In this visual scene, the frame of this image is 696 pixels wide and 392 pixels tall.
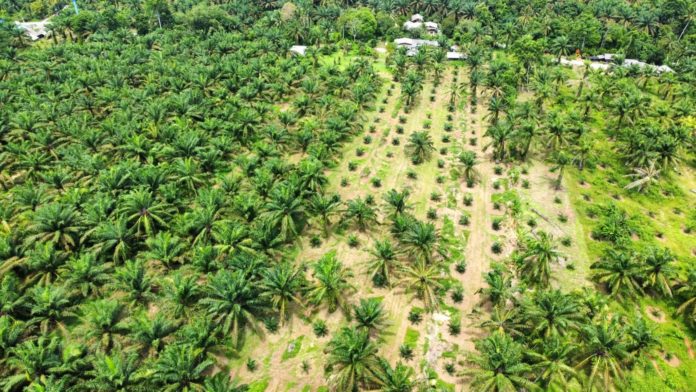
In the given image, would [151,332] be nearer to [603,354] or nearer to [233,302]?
[233,302]

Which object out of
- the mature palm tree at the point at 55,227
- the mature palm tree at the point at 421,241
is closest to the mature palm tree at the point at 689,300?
the mature palm tree at the point at 421,241

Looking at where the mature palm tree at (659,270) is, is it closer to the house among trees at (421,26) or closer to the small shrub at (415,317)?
the small shrub at (415,317)

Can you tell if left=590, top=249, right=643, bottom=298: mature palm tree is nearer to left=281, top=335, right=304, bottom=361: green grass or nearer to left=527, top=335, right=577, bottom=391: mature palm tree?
left=527, top=335, right=577, bottom=391: mature palm tree

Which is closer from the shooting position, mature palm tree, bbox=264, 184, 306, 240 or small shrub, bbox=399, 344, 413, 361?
small shrub, bbox=399, 344, 413, 361

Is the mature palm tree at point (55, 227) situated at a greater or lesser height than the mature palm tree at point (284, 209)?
greater

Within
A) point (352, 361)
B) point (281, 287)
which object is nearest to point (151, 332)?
point (281, 287)

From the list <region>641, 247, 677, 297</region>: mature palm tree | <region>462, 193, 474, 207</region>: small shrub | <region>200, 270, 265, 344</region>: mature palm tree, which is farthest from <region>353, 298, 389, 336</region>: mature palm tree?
<region>641, 247, 677, 297</region>: mature palm tree
